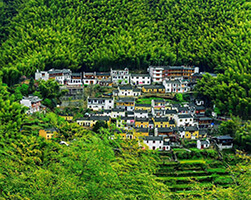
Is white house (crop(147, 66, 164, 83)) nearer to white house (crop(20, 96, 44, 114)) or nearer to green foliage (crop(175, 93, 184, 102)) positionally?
green foliage (crop(175, 93, 184, 102))

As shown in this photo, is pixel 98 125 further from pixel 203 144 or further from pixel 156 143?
pixel 203 144

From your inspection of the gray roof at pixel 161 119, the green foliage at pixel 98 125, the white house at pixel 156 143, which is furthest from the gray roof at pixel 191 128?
the green foliage at pixel 98 125

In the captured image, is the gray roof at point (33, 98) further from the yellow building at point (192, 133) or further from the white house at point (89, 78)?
the yellow building at point (192, 133)

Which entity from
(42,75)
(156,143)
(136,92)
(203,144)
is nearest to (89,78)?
(42,75)

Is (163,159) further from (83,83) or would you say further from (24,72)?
(24,72)

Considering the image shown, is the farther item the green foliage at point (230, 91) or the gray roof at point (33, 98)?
the green foliage at point (230, 91)

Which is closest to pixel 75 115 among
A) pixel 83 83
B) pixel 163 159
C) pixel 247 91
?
pixel 83 83

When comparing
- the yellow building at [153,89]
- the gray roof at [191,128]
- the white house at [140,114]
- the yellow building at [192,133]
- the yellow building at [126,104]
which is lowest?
the yellow building at [192,133]
